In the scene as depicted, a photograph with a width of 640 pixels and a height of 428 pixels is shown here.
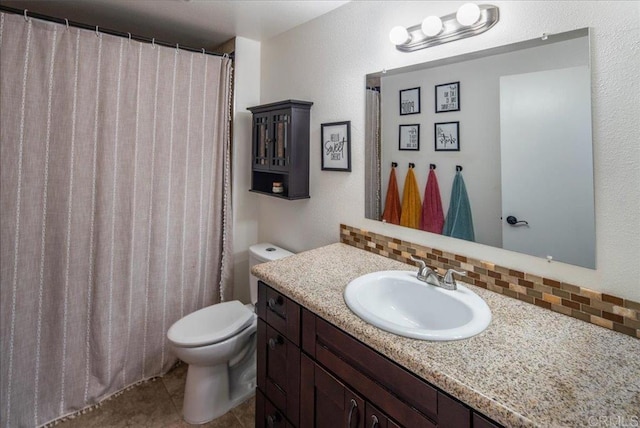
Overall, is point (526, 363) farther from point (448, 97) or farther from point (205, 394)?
point (205, 394)

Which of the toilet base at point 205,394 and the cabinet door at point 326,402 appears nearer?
the cabinet door at point 326,402

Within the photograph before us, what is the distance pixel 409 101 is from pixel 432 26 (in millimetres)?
294

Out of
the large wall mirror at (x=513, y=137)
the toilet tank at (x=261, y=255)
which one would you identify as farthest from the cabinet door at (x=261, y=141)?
the large wall mirror at (x=513, y=137)

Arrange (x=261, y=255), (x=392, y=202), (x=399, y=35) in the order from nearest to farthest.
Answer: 1. (x=399, y=35)
2. (x=392, y=202)
3. (x=261, y=255)

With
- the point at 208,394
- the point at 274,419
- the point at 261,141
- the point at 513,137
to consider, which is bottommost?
the point at 208,394

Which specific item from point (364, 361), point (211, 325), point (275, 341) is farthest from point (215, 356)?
point (364, 361)

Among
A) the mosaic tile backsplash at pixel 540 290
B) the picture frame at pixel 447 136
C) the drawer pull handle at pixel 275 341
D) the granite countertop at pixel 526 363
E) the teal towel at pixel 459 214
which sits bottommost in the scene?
the drawer pull handle at pixel 275 341

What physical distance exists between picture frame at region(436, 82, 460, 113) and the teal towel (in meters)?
0.27

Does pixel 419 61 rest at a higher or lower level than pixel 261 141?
higher

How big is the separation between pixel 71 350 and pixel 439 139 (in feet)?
7.15

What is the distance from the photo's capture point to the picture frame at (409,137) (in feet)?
4.64

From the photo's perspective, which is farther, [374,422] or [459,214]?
[459,214]

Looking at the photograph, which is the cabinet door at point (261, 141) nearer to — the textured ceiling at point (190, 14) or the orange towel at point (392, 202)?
the textured ceiling at point (190, 14)

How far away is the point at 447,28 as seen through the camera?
1266 millimetres
